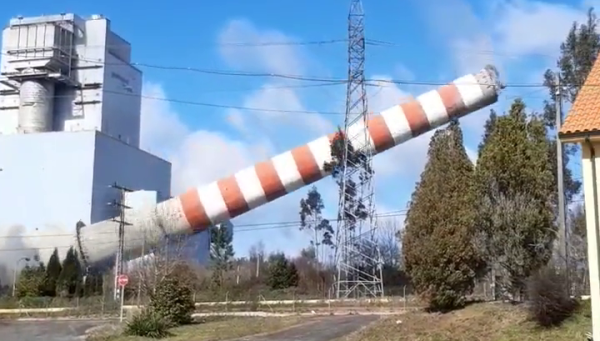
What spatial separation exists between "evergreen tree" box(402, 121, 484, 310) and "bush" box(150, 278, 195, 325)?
1040cm

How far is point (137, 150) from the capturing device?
219 ft

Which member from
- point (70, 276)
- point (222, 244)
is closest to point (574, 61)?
point (70, 276)

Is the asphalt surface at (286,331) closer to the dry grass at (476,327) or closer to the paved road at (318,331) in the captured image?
the paved road at (318,331)

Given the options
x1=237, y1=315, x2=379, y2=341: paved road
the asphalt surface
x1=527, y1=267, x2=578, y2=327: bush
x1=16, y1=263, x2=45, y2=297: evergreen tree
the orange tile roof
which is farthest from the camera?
x1=16, y1=263, x2=45, y2=297: evergreen tree

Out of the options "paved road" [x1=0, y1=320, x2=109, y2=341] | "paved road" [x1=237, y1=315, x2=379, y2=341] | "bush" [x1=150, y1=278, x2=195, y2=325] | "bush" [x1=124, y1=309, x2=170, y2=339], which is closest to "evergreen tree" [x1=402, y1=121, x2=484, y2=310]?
"paved road" [x1=237, y1=315, x2=379, y2=341]

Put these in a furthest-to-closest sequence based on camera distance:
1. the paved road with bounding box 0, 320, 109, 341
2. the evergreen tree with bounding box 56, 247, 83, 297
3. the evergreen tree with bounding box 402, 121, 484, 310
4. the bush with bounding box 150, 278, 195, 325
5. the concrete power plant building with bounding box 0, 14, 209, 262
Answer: the concrete power plant building with bounding box 0, 14, 209, 262, the evergreen tree with bounding box 56, 247, 83, 297, the paved road with bounding box 0, 320, 109, 341, the bush with bounding box 150, 278, 195, 325, the evergreen tree with bounding box 402, 121, 484, 310

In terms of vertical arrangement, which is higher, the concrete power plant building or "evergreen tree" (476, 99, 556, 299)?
the concrete power plant building

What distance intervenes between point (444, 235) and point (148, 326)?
35.5 feet

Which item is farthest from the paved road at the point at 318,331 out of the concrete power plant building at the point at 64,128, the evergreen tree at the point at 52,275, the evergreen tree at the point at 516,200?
the evergreen tree at the point at 52,275

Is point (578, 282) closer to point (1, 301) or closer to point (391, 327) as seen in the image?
point (391, 327)

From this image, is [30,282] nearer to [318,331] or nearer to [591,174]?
[318,331]

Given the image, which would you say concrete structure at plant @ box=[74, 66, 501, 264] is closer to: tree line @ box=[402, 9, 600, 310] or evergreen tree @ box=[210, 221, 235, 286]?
evergreen tree @ box=[210, 221, 235, 286]

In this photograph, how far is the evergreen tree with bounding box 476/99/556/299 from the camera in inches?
739

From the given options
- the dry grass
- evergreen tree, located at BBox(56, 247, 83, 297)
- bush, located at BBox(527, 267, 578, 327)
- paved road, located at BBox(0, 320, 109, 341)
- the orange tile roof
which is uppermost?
the orange tile roof
